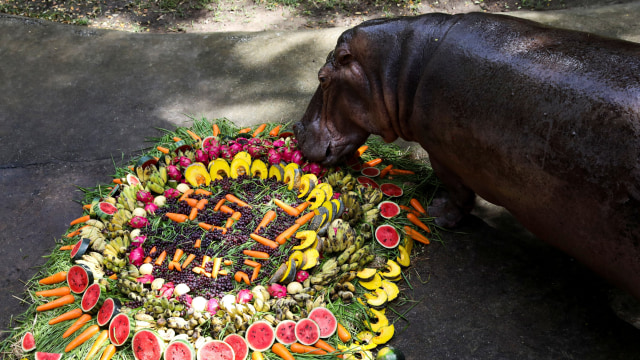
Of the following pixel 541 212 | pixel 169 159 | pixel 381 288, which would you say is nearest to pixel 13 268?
pixel 169 159

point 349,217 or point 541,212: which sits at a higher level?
point 541,212

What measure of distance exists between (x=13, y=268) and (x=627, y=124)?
14.4 ft

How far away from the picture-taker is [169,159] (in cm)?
490

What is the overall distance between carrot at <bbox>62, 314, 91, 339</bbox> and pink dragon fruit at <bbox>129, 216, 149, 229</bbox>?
86 centimetres

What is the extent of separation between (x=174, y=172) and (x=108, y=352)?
1.78 m

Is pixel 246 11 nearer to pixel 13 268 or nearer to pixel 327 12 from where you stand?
pixel 327 12

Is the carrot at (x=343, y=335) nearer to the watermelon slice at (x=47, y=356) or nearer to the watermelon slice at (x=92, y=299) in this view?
the watermelon slice at (x=92, y=299)

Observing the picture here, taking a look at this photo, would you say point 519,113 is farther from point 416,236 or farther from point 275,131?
point 275,131

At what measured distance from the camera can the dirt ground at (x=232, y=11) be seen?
8.05 metres

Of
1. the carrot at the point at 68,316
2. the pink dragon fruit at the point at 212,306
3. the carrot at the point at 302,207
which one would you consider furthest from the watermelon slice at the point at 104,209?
the carrot at the point at 302,207

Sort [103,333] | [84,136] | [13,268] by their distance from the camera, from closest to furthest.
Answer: [103,333] → [13,268] → [84,136]

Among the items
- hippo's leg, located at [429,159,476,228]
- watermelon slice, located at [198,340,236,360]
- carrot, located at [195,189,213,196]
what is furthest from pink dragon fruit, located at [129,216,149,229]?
hippo's leg, located at [429,159,476,228]

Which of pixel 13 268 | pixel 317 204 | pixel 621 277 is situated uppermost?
pixel 621 277

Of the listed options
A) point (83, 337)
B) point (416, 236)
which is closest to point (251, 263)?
point (83, 337)
